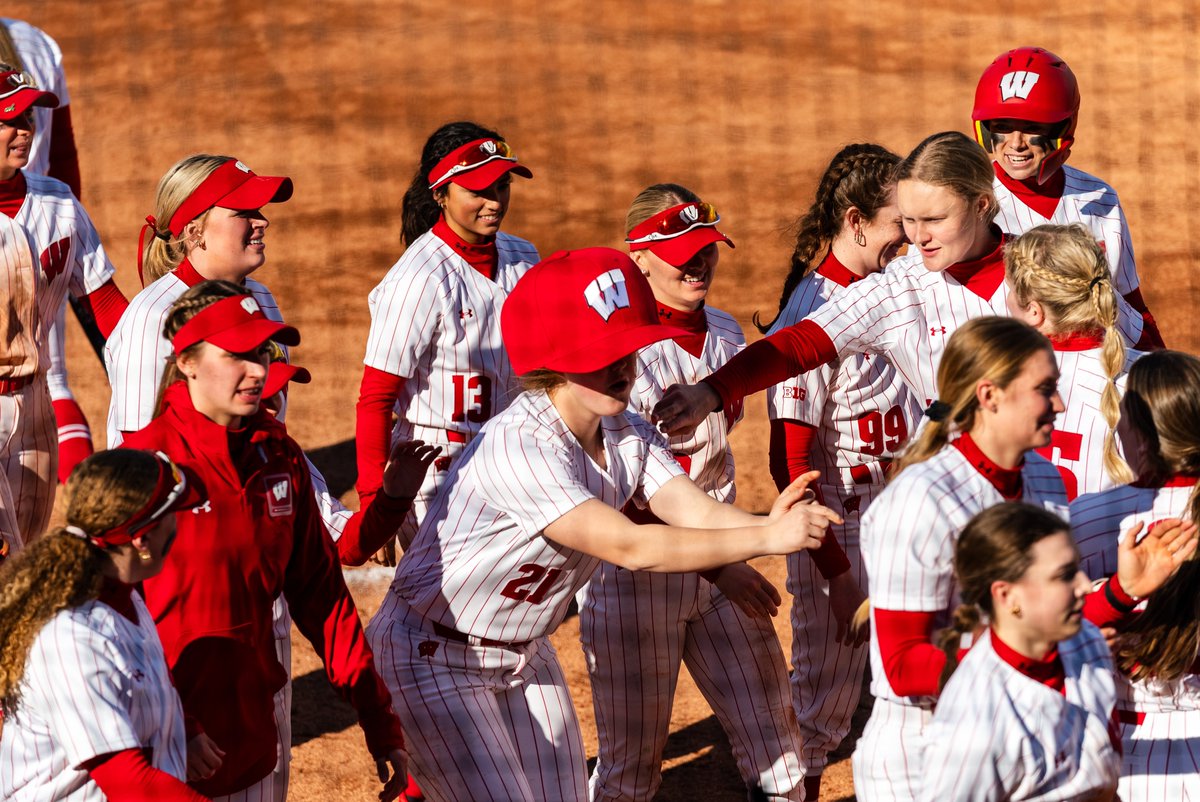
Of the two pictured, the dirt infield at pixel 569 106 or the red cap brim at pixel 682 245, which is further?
the dirt infield at pixel 569 106

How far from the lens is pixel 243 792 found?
343 cm

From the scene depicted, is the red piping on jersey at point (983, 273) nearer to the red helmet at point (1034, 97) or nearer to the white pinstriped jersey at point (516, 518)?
the red helmet at point (1034, 97)

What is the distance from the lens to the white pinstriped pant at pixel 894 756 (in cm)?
302

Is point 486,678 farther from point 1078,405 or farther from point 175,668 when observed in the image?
Answer: point 1078,405

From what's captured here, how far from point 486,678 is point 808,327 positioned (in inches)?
51.1

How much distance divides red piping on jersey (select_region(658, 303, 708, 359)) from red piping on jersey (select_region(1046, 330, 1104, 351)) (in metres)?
1.17

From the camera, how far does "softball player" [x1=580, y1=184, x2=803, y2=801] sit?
448cm

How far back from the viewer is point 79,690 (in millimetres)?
2812

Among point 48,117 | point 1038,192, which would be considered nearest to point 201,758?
point 1038,192

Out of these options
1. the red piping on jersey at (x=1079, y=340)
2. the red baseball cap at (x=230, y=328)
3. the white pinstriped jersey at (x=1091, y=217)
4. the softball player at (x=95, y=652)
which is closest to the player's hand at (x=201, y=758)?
the softball player at (x=95, y=652)

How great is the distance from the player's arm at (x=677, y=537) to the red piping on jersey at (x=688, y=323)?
1234mm

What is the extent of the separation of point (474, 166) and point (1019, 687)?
2771 mm

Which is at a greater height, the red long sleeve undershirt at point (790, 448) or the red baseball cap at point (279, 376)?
the red baseball cap at point (279, 376)

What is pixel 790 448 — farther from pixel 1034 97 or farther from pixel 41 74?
pixel 41 74
